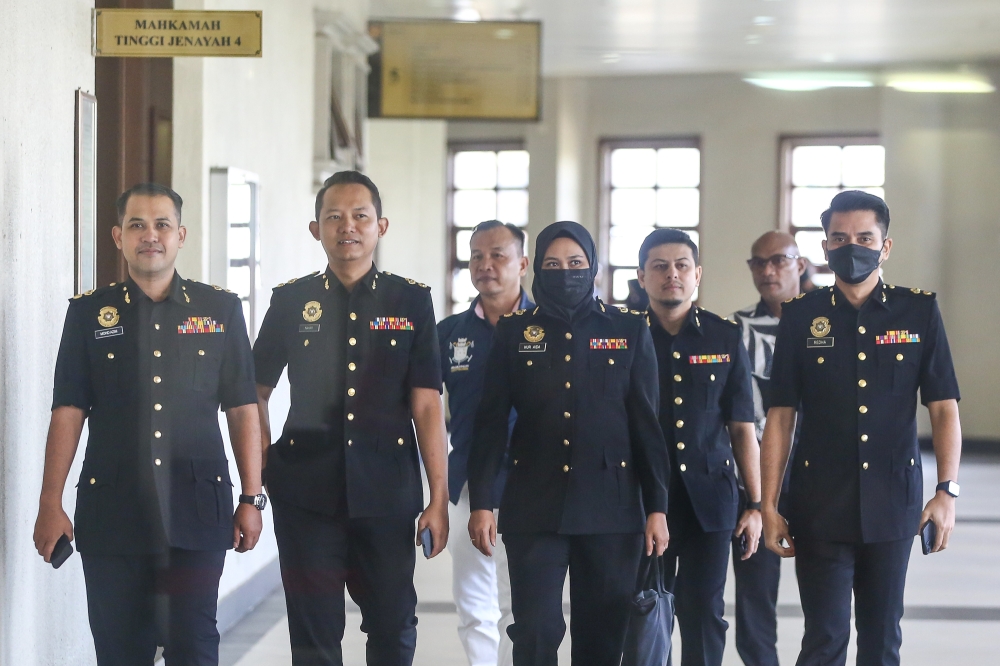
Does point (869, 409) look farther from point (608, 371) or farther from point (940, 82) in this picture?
point (940, 82)

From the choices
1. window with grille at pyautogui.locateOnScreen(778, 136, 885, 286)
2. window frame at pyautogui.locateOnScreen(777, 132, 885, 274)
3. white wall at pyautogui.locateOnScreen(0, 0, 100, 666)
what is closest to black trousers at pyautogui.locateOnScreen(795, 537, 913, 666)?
white wall at pyautogui.locateOnScreen(0, 0, 100, 666)

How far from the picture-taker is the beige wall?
37.3ft

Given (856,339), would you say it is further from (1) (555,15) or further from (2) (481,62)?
(1) (555,15)

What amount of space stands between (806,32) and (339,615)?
7.46 meters

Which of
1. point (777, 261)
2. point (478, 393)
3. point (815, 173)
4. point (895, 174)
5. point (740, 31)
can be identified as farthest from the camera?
point (815, 173)

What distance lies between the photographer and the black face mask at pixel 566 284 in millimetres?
2973

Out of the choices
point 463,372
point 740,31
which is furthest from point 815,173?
point 463,372

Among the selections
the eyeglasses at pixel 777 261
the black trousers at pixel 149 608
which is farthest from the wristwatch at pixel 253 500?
the eyeglasses at pixel 777 261

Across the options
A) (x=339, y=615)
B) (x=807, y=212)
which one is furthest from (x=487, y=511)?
(x=807, y=212)

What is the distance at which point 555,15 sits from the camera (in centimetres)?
835

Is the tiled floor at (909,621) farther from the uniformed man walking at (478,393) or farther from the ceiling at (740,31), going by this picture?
the ceiling at (740,31)

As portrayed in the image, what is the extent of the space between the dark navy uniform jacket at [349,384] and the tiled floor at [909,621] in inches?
62.4

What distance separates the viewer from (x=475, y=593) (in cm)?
386

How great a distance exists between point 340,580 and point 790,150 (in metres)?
10.0
